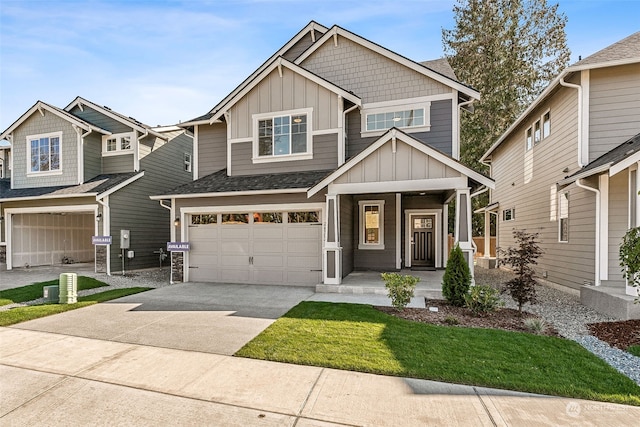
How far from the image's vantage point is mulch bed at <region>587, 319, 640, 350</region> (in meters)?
5.09

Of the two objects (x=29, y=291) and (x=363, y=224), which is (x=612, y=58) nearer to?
(x=363, y=224)

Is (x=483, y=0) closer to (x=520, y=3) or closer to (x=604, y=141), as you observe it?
(x=520, y=3)

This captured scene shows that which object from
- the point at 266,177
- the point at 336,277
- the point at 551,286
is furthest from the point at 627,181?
the point at 266,177

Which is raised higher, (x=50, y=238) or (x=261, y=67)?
(x=261, y=67)

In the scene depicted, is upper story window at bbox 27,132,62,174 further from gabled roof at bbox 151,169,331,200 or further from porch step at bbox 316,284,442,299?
porch step at bbox 316,284,442,299

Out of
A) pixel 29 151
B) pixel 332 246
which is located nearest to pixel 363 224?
pixel 332 246

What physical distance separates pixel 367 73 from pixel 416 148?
15.0 feet

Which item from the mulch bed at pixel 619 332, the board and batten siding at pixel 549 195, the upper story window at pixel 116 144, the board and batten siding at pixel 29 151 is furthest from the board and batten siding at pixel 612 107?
the board and batten siding at pixel 29 151

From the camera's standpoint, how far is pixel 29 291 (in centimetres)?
888

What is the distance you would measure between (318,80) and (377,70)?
87.4 inches

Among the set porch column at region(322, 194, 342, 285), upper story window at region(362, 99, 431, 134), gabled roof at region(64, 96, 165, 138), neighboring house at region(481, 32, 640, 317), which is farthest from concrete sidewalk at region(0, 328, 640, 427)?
gabled roof at region(64, 96, 165, 138)

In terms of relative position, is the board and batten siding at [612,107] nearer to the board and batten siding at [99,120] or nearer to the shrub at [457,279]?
the shrub at [457,279]

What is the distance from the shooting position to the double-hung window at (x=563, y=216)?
9242 millimetres

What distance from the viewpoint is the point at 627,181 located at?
24.2ft
